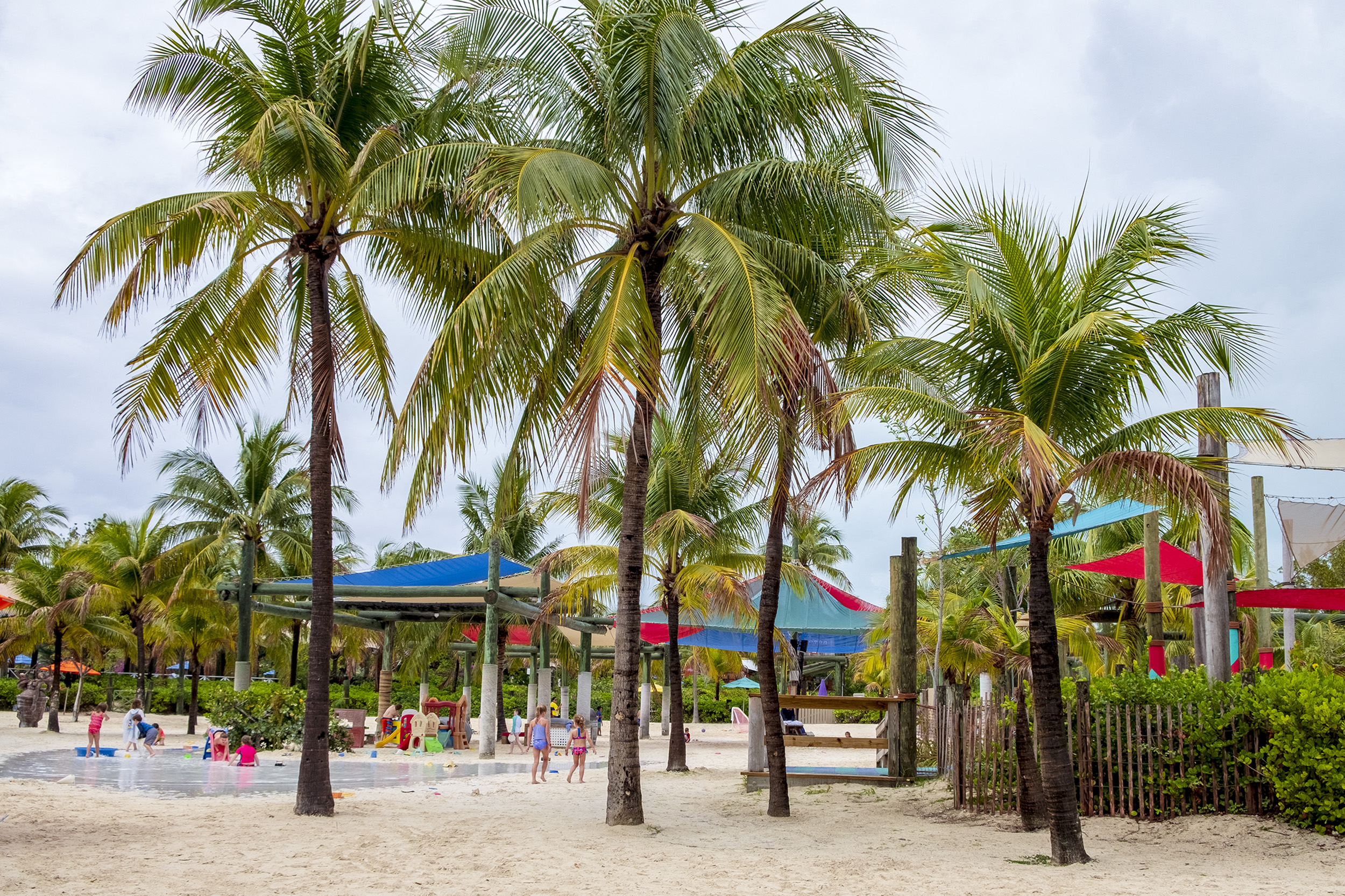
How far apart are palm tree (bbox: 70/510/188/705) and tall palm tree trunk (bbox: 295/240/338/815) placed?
19.8 metres

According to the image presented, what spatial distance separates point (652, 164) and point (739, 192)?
0.95 metres

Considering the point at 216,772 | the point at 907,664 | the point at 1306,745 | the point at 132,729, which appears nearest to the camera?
the point at 1306,745

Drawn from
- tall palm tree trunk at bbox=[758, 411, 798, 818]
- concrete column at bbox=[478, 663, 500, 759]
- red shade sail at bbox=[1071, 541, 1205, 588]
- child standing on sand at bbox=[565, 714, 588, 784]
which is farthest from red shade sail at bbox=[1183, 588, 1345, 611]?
concrete column at bbox=[478, 663, 500, 759]

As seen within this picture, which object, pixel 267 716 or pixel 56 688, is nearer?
pixel 267 716

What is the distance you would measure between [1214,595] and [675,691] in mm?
10184

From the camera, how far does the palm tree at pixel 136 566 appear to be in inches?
1156

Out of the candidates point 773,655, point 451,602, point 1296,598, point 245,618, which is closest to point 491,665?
point 451,602

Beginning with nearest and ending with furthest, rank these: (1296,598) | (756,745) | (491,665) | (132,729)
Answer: (1296,598)
(756,745)
(491,665)
(132,729)

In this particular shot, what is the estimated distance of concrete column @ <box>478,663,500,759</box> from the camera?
2098cm

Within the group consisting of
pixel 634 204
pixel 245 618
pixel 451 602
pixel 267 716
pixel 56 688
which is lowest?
pixel 267 716

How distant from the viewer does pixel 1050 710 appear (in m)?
8.92

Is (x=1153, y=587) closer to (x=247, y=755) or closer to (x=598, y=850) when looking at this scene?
(x=598, y=850)

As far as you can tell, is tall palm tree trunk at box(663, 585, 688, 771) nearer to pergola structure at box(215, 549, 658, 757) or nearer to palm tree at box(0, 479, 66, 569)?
pergola structure at box(215, 549, 658, 757)

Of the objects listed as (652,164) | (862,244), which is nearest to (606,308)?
(652,164)
